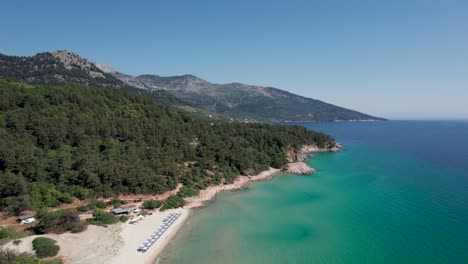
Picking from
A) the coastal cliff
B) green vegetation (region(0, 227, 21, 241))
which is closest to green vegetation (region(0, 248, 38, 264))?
green vegetation (region(0, 227, 21, 241))

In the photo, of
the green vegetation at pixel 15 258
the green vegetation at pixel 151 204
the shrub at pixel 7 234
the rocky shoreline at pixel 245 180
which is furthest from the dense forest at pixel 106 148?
the green vegetation at pixel 15 258

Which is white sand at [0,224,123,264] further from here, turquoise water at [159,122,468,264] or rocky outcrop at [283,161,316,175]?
rocky outcrop at [283,161,316,175]

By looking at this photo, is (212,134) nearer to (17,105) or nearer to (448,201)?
(17,105)

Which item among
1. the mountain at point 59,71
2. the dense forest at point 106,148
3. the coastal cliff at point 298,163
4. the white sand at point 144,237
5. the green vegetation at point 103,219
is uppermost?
the mountain at point 59,71

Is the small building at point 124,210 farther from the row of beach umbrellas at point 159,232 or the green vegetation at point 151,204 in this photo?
the row of beach umbrellas at point 159,232

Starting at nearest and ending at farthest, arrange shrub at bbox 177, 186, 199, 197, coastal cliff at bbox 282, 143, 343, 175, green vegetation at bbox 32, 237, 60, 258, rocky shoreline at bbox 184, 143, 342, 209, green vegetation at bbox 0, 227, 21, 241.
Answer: green vegetation at bbox 32, 237, 60, 258, green vegetation at bbox 0, 227, 21, 241, rocky shoreline at bbox 184, 143, 342, 209, shrub at bbox 177, 186, 199, 197, coastal cliff at bbox 282, 143, 343, 175

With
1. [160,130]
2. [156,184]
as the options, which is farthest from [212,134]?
[156,184]

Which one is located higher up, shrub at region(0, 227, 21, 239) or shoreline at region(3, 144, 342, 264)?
shrub at region(0, 227, 21, 239)
